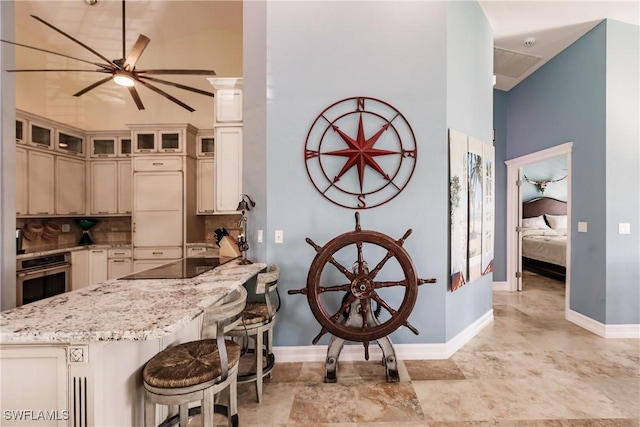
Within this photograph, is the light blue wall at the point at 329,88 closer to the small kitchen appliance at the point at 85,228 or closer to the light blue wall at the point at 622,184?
the light blue wall at the point at 622,184

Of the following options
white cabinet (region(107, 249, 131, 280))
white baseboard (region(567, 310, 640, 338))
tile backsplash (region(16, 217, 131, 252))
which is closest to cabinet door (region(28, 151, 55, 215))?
tile backsplash (region(16, 217, 131, 252))

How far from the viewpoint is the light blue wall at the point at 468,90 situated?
261 centimetres

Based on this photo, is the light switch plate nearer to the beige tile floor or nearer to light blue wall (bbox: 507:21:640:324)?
light blue wall (bbox: 507:21:640:324)

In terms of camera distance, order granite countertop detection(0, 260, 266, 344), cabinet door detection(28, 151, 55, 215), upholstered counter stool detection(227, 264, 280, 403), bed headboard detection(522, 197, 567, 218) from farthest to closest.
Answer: bed headboard detection(522, 197, 567, 218), cabinet door detection(28, 151, 55, 215), upholstered counter stool detection(227, 264, 280, 403), granite countertop detection(0, 260, 266, 344)

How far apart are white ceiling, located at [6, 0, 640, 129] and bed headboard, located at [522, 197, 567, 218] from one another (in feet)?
12.2

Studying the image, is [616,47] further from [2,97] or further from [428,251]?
[2,97]

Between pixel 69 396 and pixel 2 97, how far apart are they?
173 cm

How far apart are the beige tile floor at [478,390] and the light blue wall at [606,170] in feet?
1.55

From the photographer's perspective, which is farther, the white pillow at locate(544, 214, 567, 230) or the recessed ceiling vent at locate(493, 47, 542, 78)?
the white pillow at locate(544, 214, 567, 230)

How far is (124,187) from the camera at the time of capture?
14.5 feet

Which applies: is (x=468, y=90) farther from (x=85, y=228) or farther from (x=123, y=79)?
(x=85, y=228)

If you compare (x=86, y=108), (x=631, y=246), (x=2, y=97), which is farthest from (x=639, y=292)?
(x=86, y=108)

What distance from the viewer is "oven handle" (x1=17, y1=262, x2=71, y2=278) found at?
335 centimetres

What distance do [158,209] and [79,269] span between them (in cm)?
127
